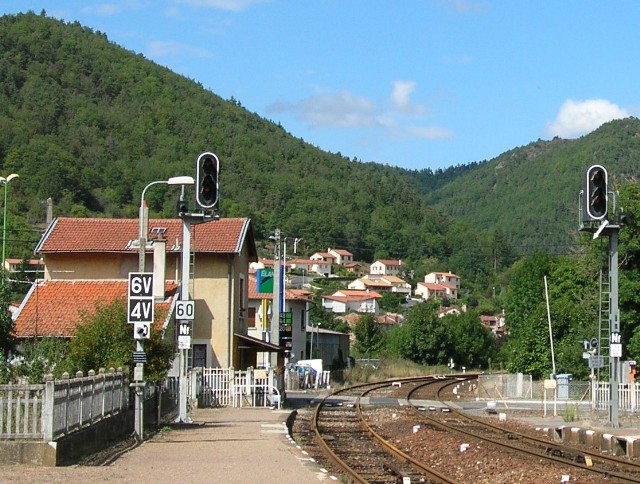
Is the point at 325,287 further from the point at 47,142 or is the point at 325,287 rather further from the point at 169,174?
the point at 47,142

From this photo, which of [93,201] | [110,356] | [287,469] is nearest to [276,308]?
[110,356]

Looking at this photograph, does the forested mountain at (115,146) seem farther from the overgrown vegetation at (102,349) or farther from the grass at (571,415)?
the overgrown vegetation at (102,349)

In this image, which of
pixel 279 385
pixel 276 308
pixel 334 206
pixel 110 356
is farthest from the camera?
pixel 334 206

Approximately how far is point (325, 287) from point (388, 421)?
153177mm

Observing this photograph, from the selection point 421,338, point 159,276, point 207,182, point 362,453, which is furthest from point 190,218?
point 421,338

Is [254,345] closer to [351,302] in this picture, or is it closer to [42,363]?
[42,363]

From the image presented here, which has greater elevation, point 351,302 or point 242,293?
point 351,302

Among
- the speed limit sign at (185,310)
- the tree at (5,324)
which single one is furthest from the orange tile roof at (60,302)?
the speed limit sign at (185,310)

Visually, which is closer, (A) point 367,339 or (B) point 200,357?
(B) point 200,357

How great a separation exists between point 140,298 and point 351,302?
143 metres

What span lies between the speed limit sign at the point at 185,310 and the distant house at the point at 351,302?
12863 cm

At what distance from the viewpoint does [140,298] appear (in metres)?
23.7

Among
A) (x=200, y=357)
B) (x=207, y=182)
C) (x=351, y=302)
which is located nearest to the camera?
(x=207, y=182)

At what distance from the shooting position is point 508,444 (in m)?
23.9
